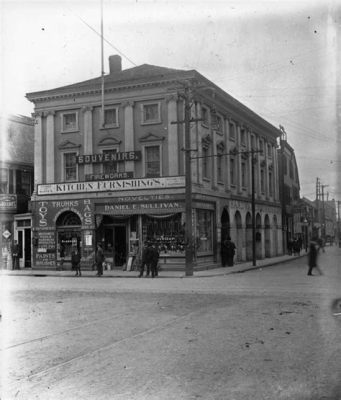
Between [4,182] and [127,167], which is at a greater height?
[127,167]

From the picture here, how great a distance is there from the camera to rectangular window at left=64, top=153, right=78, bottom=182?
3047 cm

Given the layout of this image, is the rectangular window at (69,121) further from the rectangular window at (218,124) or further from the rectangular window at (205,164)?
the rectangular window at (218,124)

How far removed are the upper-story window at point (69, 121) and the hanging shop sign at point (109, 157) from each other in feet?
6.33

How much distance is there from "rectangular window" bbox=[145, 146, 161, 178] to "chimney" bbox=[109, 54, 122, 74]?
22.5ft

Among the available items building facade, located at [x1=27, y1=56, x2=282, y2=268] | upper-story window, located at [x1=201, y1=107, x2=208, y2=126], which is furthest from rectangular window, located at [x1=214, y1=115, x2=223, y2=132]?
upper-story window, located at [x1=201, y1=107, x2=208, y2=126]

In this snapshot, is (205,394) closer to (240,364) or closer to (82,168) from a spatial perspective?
(240,364)

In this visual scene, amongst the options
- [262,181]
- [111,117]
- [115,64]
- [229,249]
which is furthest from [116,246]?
[262,181]

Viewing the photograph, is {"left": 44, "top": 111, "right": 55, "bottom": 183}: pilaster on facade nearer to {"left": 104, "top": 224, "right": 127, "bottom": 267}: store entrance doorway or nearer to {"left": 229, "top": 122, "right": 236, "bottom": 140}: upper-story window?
{"left": 104, "top": 224, "right": 127, "bottom": 267}: store entrance doorway

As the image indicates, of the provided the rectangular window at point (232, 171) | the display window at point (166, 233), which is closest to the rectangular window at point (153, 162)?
the display window at point (166, 233)

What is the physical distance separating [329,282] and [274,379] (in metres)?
13.6

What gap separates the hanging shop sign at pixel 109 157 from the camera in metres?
28.7

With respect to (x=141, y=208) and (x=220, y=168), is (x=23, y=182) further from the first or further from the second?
(x=220, y=168)

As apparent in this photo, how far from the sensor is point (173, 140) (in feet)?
92.1

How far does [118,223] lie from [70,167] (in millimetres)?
4423
